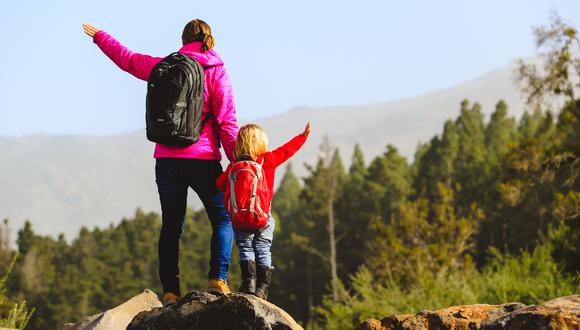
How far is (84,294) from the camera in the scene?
8575 cm

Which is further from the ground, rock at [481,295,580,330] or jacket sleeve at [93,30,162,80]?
jacket sleeve at [93,30,162,80]

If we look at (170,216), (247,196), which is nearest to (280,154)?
(247,196)

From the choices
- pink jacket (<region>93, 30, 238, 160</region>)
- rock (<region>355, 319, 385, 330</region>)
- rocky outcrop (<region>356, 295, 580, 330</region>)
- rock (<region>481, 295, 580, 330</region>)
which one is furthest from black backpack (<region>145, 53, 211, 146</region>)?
rock (<region>481, 295, 580, 330</region>)

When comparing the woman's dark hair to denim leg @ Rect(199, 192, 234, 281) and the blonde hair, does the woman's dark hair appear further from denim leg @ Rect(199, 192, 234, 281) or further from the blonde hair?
denim leg @ Rect(199, 192, 234, 281)

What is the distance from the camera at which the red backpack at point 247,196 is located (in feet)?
26.2

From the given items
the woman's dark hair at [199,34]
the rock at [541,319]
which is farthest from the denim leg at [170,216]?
the rock at [541,319]

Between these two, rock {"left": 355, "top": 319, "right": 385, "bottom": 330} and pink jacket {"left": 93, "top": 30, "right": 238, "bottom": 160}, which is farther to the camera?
pink jacket {"left": 93, "top": 30, "right": 238, "bottom": 160}

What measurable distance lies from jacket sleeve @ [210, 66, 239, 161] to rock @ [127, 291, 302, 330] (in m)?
1.38

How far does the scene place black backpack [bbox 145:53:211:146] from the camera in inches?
316

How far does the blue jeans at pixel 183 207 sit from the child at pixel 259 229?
0.18 meters

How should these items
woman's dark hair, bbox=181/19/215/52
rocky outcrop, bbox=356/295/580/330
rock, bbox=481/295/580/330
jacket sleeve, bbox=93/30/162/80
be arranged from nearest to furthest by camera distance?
rock, bbox=481/295/580/330 < rocky outcrop, bbox=356/295/580/330 < woman's dark hair, bbox=181/19/215/52 < jacket sleeve, bbox=93/30/162/80

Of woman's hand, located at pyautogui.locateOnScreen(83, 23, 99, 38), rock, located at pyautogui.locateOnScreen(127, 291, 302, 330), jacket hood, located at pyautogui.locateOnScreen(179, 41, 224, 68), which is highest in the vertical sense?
woman's hand, located at pyautogui.locateOnScreen(83, 23, 99, 38)

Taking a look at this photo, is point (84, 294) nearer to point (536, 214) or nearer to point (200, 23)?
point (536, 214)

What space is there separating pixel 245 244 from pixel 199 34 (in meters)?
1.85
